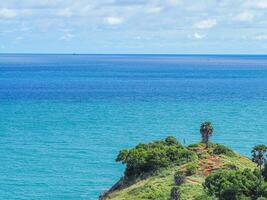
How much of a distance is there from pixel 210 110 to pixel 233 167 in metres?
84.5

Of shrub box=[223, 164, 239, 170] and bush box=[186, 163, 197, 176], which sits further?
shrub box=[223, 164, 239, 170]

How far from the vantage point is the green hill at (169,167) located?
211ft

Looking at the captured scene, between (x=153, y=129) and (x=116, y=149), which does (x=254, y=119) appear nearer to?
(x=153, y=129)

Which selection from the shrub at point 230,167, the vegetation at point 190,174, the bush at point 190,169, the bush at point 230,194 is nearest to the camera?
the bush at point 230,194

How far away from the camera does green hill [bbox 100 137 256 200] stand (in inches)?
2530

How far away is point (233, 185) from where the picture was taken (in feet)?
185

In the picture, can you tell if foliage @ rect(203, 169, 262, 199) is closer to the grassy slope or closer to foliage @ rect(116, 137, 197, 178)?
the grassy slope

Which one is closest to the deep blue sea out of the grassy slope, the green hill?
the green hill

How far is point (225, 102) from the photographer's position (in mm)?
174125

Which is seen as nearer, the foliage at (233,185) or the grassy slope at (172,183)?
the foliage at (233,185)

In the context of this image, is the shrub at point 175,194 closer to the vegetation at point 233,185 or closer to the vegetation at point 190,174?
the vegetation at point 190,174

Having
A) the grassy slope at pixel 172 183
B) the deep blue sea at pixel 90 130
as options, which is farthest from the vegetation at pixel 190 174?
the deep blue sea at pixel 90 130

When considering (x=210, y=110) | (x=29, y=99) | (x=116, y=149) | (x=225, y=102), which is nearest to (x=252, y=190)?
(x=116, y=149)

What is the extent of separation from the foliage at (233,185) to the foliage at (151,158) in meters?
16.0
